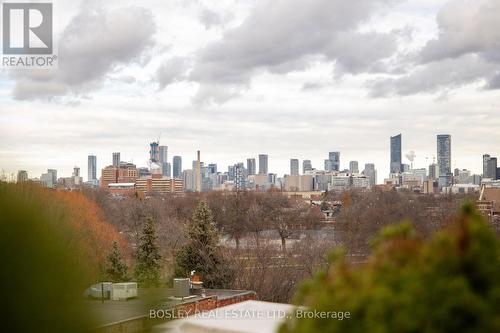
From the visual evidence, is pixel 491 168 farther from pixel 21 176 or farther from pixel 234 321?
pixel 21 176

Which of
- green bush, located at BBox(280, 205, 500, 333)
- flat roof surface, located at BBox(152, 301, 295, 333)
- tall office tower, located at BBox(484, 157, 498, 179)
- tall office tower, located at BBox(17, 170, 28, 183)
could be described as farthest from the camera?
tall office tower, located at BBox(484, 157, 498, 179)

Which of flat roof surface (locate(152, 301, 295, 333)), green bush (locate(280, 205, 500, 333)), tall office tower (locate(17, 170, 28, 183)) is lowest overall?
flat roof surface (locate(152, 301, 295, 333))

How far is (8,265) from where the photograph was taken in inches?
91.5

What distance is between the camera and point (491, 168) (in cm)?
18038

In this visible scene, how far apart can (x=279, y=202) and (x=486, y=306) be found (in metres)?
62.8

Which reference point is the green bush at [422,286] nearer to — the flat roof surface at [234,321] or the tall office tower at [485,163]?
the flat roof surface at [234,321]

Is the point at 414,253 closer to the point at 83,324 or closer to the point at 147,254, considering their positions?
the point at 83,324

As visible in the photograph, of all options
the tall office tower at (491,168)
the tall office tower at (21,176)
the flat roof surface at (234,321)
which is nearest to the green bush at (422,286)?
the tall office tower at (21,176)

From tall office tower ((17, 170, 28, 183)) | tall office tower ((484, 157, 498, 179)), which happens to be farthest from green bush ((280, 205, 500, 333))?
tall office tower ((484, 157, 498, 179))

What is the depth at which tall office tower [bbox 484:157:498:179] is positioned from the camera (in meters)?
178

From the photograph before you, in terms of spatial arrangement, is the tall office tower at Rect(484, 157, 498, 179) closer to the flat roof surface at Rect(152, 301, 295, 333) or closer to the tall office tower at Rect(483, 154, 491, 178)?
the tall office tower at Rect(483, 154, 491, 178)

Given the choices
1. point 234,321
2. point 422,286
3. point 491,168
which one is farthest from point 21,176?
point 491,168

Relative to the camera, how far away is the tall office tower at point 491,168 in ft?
583

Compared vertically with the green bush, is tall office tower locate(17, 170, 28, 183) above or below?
above
